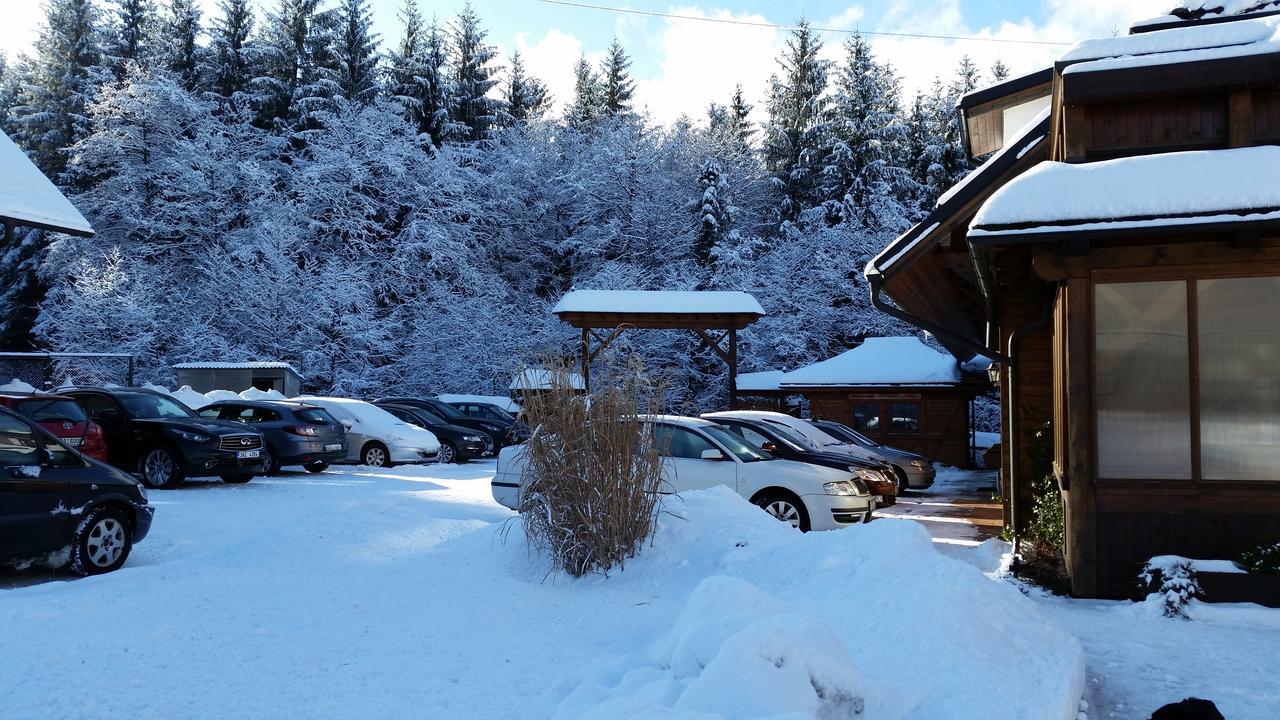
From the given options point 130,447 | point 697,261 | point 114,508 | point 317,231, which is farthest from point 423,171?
point 114,508

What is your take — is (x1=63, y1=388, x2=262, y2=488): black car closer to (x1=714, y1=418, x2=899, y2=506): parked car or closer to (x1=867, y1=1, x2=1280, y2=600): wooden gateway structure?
(x1=714, y1=418, x2=899, y2=506): parked car

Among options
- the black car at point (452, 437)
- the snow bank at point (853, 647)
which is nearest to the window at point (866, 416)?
the black car at point (452, 437)

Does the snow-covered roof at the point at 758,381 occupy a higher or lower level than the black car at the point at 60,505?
higher

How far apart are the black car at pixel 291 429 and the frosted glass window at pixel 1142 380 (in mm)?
13377

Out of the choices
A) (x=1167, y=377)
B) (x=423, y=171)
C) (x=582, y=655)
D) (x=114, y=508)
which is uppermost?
(x=423, y=171)

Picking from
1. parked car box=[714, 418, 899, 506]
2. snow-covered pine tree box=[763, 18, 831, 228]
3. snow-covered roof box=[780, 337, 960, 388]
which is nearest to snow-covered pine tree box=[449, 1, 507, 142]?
snow-covered pine tree box=[763, 18, 831, 228]

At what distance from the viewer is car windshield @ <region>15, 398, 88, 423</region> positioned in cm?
1216

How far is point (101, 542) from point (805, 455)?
8.09 meters

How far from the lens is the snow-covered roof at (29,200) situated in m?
12.1

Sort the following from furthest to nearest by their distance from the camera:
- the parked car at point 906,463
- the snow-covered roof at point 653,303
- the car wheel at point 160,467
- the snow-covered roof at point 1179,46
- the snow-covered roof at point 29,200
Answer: the snow-covered roof at point 653,303
the parked car at point 906,463
the car wheel at point 160,467
the snow-covered roof at point 29,200
the snow-covered roof at point 1179,46

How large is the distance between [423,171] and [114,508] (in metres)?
31.7

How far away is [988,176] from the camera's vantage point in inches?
373

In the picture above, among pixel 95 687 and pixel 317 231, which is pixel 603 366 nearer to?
pixel 95 687

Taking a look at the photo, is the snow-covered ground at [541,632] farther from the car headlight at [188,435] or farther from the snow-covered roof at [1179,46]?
the car headlight at [188,435]
